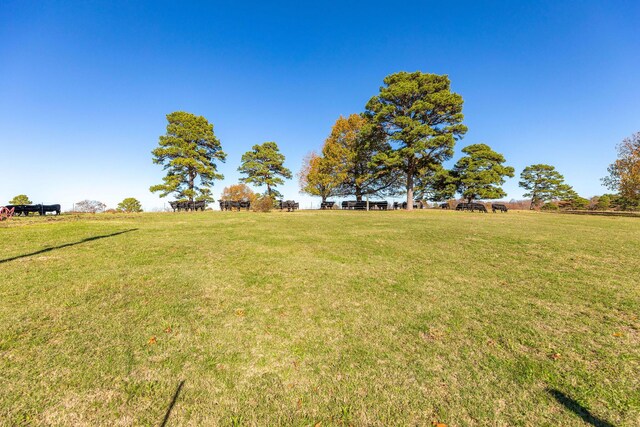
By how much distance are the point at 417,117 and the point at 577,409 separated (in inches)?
1067

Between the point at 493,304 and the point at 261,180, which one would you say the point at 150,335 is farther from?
the point at 261,180

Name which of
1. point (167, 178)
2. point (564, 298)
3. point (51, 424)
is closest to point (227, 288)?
point (51, 424)

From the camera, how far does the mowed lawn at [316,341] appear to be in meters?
2.11

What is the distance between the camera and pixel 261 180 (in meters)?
38.1

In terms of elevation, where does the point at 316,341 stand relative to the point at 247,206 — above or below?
below

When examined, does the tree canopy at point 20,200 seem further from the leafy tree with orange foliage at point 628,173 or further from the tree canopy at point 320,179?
the leafy tree with orange foliage at point 628,173

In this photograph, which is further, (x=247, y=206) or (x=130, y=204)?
(x=130, y=204)

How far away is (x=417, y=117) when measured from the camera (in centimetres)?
2573

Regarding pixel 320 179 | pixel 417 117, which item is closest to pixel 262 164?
pixel 320 179

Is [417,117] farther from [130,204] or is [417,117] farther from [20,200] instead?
[20,200]

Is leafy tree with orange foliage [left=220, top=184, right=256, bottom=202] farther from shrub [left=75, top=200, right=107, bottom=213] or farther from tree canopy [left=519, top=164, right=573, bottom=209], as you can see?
tree canopy [left=519, top=164, right=573, bottom=209]

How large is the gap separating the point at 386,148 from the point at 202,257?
26682mm

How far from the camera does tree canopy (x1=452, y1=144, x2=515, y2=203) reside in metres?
34.5

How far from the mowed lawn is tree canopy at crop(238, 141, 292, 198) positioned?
32.6 meters
